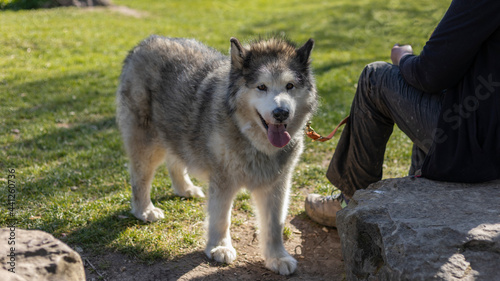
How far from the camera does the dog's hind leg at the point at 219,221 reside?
383cm

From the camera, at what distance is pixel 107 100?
805 centimetres

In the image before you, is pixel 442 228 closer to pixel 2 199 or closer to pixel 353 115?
pixel 353 115

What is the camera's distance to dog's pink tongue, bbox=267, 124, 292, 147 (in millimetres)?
3455

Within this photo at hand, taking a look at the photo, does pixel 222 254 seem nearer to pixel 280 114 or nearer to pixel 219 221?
pixel 219 221

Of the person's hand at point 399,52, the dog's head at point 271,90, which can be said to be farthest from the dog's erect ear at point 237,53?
the person's hand at point 399,52

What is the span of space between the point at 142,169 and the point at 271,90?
65.4 inches

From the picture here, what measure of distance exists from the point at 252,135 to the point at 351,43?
10.1 meters

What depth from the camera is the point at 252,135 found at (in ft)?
11.8

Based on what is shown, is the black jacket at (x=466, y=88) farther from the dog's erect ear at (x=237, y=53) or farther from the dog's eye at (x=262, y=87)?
the dog's erect ear at (x=237, y=53)

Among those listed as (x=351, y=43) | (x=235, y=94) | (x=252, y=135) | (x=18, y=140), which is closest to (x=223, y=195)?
(x=252, y=135)

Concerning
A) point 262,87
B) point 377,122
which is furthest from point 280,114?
point 377,122

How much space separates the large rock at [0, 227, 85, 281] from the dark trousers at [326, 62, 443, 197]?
2293 millimetres

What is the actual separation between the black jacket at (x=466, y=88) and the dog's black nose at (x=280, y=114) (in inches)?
37.3

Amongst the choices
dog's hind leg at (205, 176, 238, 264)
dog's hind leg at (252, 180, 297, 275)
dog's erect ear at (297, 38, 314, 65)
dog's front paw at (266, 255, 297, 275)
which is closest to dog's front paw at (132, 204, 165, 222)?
dog's hind leg at (205, 176, 238, 264)
